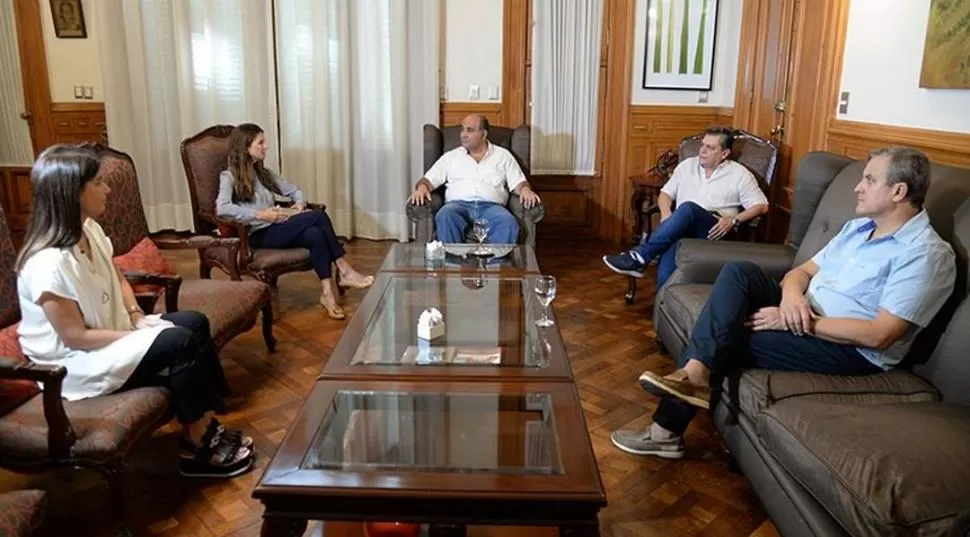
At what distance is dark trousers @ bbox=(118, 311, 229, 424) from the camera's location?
6.46ft

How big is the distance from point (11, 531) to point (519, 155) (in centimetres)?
345

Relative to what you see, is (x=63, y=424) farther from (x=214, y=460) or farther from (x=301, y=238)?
(x=301, y=238)

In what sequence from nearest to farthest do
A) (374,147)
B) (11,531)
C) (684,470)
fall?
(11,531)
(684,470)
(374,147)

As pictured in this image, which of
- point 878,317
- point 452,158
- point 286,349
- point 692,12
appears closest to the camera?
point 878,317

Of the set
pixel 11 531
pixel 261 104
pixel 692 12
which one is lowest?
pixel 11 531

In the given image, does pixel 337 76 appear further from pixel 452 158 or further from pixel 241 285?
pixel 241 285

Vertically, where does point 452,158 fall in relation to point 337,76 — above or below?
below

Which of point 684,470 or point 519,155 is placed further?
point 519,155

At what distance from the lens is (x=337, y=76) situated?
16.5ft

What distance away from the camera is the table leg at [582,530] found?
4.46ft

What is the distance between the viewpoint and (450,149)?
4453mm

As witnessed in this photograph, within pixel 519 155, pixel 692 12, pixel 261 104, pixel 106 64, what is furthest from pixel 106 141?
pixel 692 12

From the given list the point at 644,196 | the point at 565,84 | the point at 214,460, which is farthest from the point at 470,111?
the point at 214,460

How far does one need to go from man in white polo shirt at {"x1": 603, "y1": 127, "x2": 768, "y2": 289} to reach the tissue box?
4.61ft
